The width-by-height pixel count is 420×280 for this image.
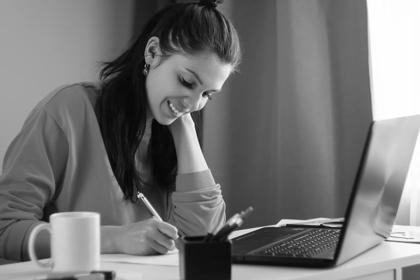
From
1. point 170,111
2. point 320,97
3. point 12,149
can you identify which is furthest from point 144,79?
point 320,97

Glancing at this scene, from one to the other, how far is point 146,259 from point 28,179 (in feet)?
1.30

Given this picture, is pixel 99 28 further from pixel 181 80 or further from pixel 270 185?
pixel 181 80

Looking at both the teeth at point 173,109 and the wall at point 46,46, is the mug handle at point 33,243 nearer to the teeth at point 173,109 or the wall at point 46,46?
the teeth at point 173,109

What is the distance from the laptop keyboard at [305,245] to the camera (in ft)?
3.75

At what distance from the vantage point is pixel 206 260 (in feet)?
3.09

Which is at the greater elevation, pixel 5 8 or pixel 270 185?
pixel 5 8

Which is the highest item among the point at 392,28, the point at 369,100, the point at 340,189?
the point at 392,28

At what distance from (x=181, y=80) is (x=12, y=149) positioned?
1.41 ft

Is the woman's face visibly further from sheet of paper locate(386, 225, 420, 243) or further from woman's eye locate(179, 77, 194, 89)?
sheet of paper locate(386, 225, 420, 243)

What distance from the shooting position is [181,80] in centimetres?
155

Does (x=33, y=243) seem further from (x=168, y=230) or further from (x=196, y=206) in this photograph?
(x=196, y=206)

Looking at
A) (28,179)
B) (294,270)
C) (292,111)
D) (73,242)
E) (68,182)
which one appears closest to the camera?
(73,242)

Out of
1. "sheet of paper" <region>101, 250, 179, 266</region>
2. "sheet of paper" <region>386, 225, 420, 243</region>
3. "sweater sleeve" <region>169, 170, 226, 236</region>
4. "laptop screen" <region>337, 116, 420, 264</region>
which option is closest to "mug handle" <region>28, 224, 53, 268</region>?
"sheet of paper" <region>101, 250, 179, 266</region>

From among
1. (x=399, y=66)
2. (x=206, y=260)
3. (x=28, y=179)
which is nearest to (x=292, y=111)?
(x=399, y=66)
